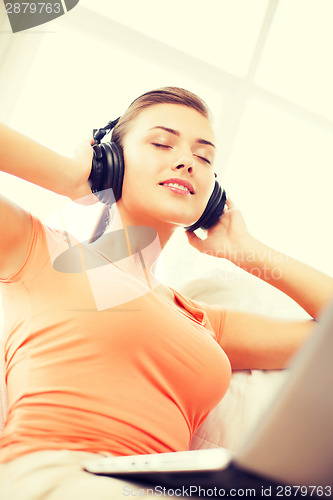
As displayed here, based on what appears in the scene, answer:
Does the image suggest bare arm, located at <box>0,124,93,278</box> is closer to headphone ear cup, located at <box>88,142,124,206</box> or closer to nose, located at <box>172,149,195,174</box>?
headphone ear cup, located at <box>88,142,124,206</box>

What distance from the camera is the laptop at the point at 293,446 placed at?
289 mm

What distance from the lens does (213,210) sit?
128cm

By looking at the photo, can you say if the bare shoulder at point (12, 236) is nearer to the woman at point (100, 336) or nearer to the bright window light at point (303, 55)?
the woman at point (100, 336)

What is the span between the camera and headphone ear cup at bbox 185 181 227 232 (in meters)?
1.25

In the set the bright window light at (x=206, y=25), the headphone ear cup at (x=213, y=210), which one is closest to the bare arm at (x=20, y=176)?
the headphone ear cup at (x=213, y=210)

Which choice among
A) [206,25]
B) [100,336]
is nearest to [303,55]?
[206,25]

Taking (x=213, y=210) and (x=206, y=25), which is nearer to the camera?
(x=213, y=210)

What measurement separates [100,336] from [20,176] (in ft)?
1.19

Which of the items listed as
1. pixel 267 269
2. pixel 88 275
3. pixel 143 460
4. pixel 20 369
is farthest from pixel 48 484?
pixel 267 269

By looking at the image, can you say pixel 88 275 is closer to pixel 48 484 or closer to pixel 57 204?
pixel 48 484

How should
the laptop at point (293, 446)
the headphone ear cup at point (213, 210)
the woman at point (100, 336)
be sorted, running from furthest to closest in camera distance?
the headphone ear cup at point (213, 210)
the woman at point (100, 336)
the laptop at point (293, 446)

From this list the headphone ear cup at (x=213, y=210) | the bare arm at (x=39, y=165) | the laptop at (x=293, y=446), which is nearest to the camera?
the laptop at (x=293, y=446)

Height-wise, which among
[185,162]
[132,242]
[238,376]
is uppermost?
[185,162]

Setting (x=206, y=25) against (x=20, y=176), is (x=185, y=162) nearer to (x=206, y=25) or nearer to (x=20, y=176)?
(x=20, y=176)
